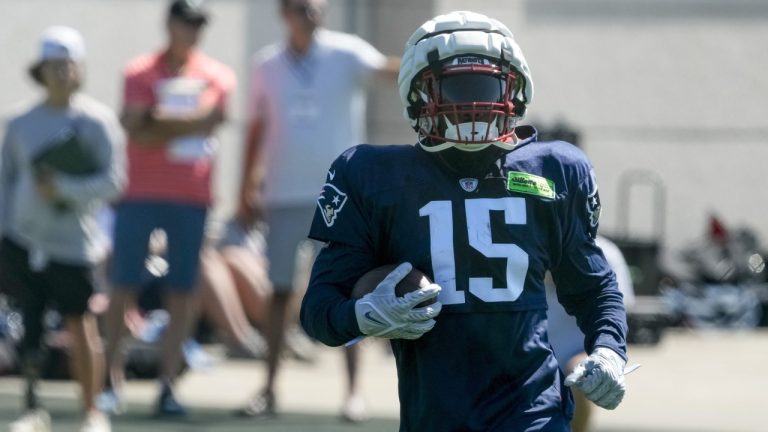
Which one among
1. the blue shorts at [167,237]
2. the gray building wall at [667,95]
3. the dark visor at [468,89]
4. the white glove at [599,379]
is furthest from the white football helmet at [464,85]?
the gray building wall at [667,95]

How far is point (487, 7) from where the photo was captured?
1475 centimetres

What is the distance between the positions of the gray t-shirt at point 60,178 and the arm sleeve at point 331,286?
3926 millimetres

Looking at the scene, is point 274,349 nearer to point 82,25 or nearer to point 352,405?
point 352,405

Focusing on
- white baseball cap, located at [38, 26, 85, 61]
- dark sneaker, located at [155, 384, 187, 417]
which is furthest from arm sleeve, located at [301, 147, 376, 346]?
dark sneaker, located at [155, 384, 187, 417]

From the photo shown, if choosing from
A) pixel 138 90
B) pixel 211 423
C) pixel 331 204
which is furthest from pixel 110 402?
pixel 331 204

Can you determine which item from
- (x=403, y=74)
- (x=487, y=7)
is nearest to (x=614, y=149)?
(x=487, y=7)

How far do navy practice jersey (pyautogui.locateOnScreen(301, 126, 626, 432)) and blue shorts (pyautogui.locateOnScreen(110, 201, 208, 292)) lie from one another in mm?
4585

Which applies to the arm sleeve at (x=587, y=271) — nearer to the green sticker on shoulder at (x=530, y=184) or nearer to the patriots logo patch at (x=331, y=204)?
the green sticker on shoulder at (x=530, y=184)

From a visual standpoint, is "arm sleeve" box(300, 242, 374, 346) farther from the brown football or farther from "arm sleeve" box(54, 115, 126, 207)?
"arm sleeve" box(54, 115, 126, 207)

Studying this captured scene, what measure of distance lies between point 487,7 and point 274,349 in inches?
265

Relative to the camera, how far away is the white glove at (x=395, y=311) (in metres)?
3.83

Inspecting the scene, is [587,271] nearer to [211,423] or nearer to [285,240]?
[211,423]

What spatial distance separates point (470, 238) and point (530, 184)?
19cm

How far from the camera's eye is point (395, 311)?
12.5 ft
